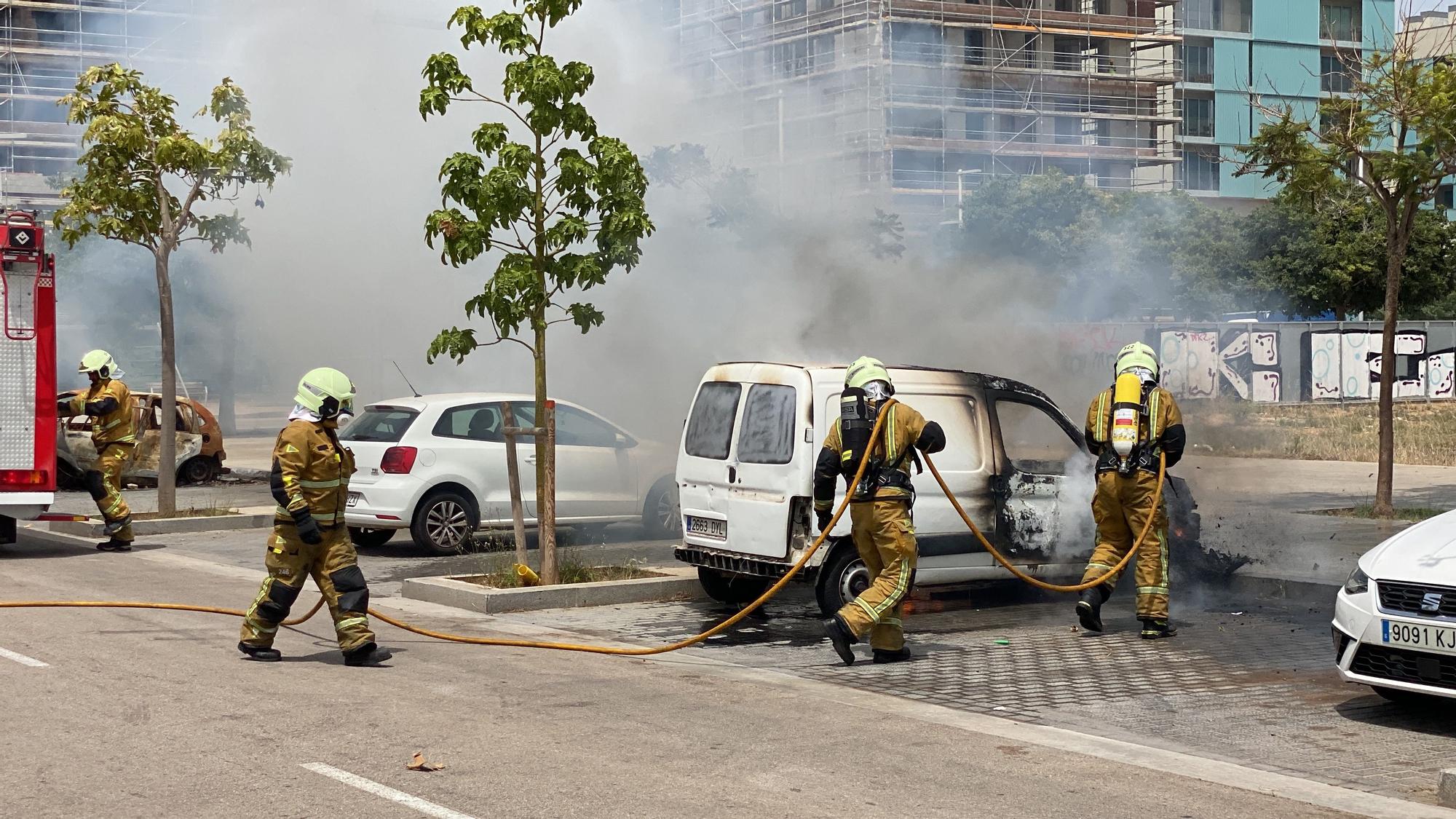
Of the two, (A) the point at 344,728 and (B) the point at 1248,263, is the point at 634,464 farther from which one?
(B) the point at 1248,263

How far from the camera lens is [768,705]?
7.57 m

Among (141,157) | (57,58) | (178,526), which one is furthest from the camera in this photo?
(57,58)

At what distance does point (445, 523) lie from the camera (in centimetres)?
1422

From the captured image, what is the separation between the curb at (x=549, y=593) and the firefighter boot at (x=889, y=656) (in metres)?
2.99

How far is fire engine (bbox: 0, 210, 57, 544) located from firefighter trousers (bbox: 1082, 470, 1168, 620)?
369 inches


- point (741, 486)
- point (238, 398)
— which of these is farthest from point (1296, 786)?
point (238, 398)

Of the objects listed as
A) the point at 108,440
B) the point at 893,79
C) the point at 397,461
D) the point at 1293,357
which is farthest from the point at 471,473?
the point at 1293,357

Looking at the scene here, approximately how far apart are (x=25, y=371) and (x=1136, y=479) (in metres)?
9.86

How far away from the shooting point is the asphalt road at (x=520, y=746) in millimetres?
5609

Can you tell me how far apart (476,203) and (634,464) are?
4.60 metres

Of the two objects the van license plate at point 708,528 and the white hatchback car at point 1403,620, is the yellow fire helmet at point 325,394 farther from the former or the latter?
the white hatchback car at point 1403,620

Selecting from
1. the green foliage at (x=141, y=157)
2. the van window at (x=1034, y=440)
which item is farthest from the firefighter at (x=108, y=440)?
the van window at (x=1034, y=440)

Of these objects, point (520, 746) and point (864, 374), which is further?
point (864, 374)

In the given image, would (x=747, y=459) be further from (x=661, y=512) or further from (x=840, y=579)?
(x=661, y=512)
